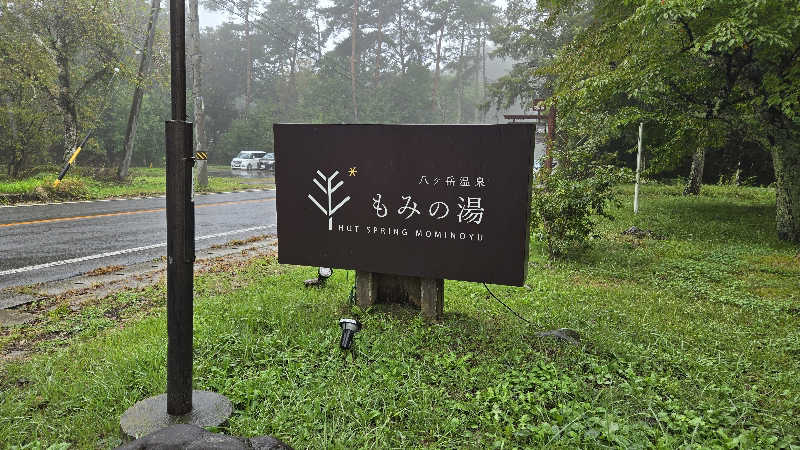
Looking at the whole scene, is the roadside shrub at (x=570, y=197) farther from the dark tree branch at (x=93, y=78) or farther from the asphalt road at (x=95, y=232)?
the dark tree branch at (x=93, y=78)

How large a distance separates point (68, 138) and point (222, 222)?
9803mm

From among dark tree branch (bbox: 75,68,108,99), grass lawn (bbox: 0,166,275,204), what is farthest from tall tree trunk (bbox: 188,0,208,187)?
dark tree branch (bbox: 75,68,108,99)

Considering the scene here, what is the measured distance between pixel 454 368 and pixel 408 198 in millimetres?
1433

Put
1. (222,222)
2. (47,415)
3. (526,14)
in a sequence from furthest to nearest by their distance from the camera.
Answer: (526,14)
(222,222)
(47,415)

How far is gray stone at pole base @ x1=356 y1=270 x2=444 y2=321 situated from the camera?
462 centimetres

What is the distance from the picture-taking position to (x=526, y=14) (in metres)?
35.2

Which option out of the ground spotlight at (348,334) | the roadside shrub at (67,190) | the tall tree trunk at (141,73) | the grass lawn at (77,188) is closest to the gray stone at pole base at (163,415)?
the ground spotlight at (348,334)

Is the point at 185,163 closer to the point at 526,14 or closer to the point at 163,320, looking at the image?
the point at 163,320

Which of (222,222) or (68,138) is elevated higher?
(68,138)

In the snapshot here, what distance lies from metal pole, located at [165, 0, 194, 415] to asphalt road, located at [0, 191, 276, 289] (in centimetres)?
410

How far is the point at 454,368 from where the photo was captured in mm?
3734

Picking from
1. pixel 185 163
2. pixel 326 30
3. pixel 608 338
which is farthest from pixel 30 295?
pixel 326 30

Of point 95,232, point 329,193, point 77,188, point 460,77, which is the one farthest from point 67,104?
point 460,77

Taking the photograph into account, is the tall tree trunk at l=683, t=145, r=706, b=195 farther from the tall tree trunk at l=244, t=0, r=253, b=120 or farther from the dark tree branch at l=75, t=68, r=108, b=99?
the tall tree trunk at l=244, t=0, r=253, b=120
